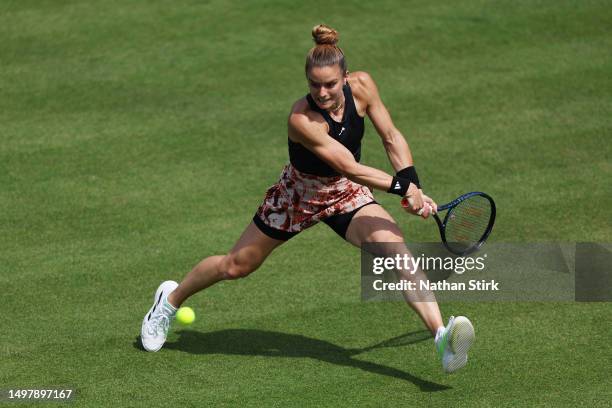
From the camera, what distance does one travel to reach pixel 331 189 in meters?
7.17

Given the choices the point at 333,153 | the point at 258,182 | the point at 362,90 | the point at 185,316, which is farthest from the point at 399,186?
the point at 258,182

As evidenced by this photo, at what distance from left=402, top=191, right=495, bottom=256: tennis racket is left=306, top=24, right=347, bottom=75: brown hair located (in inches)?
55.0

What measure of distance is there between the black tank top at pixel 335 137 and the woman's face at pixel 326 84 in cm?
12

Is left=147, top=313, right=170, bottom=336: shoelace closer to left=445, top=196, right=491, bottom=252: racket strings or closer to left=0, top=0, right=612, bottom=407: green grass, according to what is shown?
left=0, top=0, right=612, bottom=407: green grass

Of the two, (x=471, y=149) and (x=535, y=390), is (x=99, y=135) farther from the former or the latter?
(x=535, y=390)

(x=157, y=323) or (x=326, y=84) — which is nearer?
(x=326, y=84)

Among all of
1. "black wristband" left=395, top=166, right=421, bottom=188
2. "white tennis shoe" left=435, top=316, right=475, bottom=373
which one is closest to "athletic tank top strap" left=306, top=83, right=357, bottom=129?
"black wristband" left=395, top=166, right=421, bottom=188

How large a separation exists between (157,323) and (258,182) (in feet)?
10.1

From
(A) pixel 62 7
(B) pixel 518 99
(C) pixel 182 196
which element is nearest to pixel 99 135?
(C) pixel 182 196

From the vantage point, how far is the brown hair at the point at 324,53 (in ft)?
21.9

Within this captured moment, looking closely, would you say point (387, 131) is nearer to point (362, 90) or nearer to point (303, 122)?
point (362, 90)

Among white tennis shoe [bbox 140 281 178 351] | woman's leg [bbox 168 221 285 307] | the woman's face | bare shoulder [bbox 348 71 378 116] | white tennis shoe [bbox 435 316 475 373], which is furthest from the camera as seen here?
white tennis shoe [bbox 140 281 178 351]

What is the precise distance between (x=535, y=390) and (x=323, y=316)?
6.32ft

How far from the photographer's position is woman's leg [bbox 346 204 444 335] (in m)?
6.82
